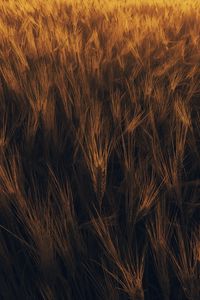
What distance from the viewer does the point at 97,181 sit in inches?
Answer: 27.6

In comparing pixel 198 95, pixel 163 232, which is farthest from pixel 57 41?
pixel 163 232

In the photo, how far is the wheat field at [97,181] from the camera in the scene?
58cm

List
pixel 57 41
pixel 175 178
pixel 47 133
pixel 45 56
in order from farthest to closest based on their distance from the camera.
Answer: pixel 57 41 → pixel 45 56 → pixel 47 133 → pixel 175 178

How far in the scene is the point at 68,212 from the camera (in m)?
0.62

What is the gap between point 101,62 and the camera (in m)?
1.35

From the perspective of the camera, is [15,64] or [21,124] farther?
[15,64]

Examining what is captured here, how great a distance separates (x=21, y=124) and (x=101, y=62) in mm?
516

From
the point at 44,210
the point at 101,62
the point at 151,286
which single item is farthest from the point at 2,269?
the point at 101,62

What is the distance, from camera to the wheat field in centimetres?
58

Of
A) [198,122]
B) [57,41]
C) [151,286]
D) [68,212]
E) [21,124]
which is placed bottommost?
[151,286]

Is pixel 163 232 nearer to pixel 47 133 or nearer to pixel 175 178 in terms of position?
pixel 175 178

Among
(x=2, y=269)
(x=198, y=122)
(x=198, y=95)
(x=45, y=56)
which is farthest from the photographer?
(x=45, y=56)

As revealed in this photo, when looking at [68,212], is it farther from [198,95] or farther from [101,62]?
[101,62]

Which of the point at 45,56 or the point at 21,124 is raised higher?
the point at 45,56
